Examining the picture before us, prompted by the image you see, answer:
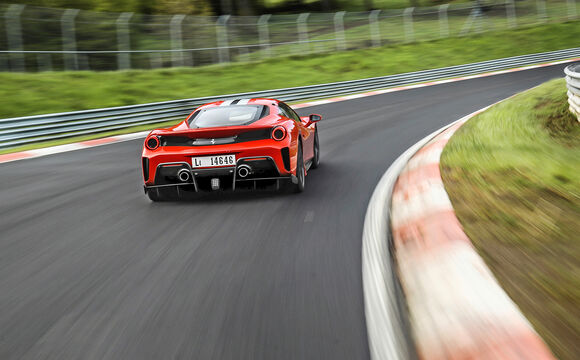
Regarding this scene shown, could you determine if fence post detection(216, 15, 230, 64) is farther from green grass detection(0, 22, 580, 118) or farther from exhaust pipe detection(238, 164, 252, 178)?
exhaust pipe detection(238, 164, 252, 178)

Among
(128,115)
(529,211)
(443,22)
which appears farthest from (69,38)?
(443,22)

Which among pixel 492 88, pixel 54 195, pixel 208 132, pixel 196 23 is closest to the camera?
pixel 208 132

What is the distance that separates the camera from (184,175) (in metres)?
6.02

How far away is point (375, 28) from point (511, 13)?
10.4 metres

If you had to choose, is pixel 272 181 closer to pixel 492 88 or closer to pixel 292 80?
pixel 492 88

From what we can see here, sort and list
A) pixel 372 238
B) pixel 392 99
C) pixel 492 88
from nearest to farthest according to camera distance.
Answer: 1. pixel 372 238
2. pixel 392 99
3. pixel 492 88

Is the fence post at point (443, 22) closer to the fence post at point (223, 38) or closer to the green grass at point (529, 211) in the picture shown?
the fence post at point (223, 38)

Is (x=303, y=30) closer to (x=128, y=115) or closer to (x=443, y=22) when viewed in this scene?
(x=443, y=22)

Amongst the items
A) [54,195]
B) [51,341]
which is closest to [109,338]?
[51,341]

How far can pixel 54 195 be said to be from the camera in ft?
22.8

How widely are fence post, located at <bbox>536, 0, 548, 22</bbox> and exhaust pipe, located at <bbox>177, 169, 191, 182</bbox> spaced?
36225 mm

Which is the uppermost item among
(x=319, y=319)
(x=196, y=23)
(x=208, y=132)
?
(x=196, y=23)

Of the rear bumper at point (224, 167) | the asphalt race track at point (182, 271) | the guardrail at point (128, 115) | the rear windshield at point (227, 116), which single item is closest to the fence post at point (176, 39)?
the guardrail at point (128, 115)

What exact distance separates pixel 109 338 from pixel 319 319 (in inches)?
40.1
